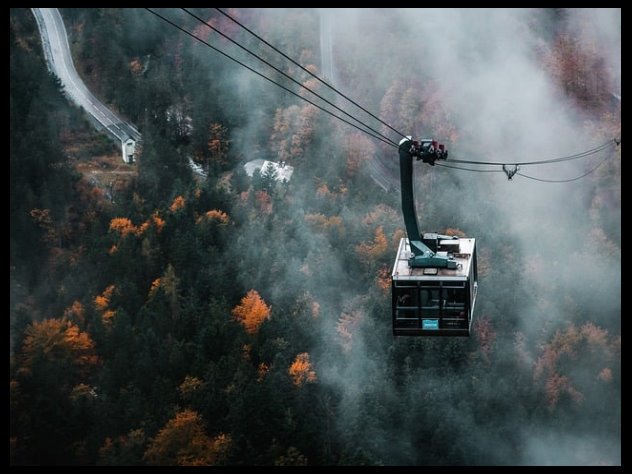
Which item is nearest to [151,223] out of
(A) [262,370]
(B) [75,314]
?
(B) [75,314]

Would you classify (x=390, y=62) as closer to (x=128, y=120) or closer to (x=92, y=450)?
Answer: (x=128, y=120)

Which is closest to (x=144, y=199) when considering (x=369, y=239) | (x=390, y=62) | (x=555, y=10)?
(x=369, y=239)

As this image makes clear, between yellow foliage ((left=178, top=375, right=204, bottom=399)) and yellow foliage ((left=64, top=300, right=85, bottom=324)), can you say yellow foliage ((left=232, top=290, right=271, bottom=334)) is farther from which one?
yellow foliage ((left=64, top=300, right=85, bottom=324))

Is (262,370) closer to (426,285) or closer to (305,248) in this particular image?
(305,248)

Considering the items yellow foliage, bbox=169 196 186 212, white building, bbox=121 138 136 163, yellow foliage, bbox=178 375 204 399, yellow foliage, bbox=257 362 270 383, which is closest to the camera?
yellow foliage, bbox=178 375 204 399

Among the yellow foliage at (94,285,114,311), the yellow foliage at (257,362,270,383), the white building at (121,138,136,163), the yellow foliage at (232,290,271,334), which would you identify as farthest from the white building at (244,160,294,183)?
the yellow foliage at (257,362,270,383)

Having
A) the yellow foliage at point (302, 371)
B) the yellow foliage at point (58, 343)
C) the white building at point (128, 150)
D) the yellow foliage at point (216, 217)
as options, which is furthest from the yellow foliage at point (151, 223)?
the yellow foliage at point (302, 371)
